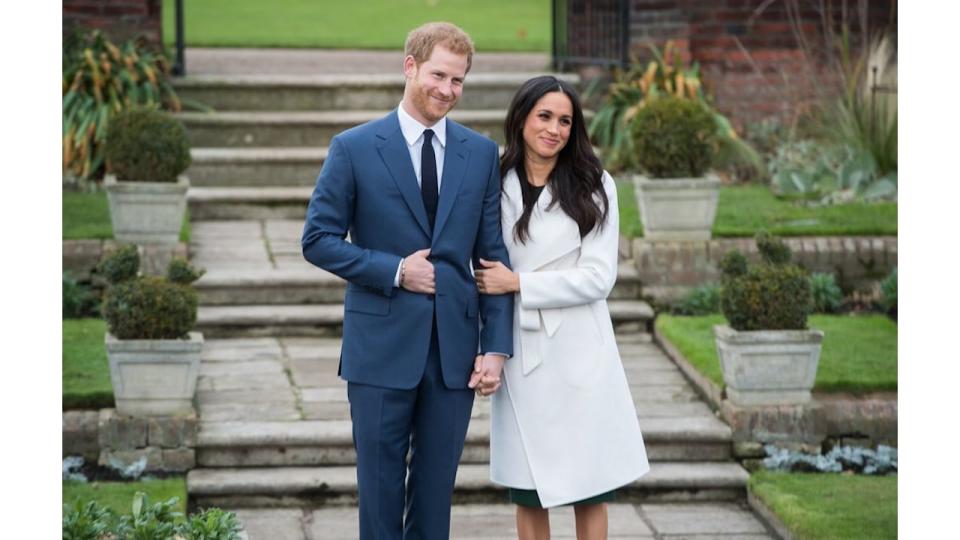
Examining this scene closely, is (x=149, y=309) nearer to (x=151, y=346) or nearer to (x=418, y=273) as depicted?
(x=151, y=346)

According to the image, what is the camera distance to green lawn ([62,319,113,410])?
6.70m

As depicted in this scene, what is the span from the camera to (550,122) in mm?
4336

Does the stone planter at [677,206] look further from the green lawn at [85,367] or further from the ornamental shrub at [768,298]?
the green lawn at [85,367]

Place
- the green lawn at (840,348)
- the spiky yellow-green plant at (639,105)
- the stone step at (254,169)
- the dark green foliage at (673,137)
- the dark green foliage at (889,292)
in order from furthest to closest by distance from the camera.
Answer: the spiky yellow-green plant at (639,105) → the stone step at (254,169) → the dark green foliage at (889,292) → the dark green foliage at (673,137) → the green lawn at (840,348)

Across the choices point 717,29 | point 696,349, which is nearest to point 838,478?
point 696,349

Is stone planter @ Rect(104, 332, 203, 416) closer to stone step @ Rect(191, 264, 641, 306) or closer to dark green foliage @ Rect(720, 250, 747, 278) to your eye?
stone step @ Rect(191, 264, 641, 306)

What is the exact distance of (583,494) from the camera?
4.51 metres

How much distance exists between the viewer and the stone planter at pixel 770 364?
667 centimetres

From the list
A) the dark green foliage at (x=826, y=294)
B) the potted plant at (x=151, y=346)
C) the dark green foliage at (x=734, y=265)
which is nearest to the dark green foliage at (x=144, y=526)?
the potted plant at (x=151, y=346)

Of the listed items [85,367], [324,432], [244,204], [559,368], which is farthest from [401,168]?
[244,204]

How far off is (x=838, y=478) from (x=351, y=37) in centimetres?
1143

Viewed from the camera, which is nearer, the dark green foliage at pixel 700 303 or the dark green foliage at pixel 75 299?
the dark green foliage at pixel 75 299

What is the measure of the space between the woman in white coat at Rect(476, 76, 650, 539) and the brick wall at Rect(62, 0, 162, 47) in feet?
24.1

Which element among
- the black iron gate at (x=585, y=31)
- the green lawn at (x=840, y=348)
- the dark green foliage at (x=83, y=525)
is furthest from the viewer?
the black iron gate at (x=585, y=31)
